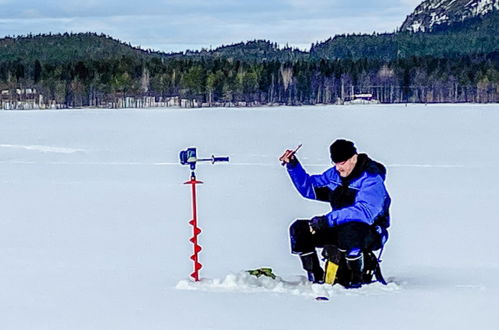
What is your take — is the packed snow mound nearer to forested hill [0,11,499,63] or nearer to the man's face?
the man's face

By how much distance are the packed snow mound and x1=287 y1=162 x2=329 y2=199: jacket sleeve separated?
614 mm

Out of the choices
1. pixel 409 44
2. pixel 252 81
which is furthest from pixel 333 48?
pixel 252 81

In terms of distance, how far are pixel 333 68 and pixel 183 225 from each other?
4344 inches

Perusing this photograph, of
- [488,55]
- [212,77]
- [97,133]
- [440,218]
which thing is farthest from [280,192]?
[488,55]

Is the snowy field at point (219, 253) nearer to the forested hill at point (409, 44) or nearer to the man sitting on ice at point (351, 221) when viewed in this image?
the man sitting on ice at point (351, 221)

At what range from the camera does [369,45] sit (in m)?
177

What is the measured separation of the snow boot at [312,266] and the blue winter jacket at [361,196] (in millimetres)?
264

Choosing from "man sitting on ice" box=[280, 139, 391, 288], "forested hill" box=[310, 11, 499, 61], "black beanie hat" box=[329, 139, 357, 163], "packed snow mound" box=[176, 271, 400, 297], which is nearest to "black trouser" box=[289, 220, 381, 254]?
"man sitting on ice" box=[280, 139, 391, 288]

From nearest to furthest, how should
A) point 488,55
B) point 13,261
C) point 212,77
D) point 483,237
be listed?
point 13,261, point 483,237, point 212,77, point 488,55

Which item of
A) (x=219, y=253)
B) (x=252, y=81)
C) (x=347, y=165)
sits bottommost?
(x=219, y=253)

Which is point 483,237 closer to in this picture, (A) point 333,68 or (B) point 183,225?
(B) point 183,225

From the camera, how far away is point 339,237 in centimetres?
651

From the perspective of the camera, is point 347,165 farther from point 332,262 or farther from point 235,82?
point 235,82

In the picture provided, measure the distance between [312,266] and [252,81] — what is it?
349ft
